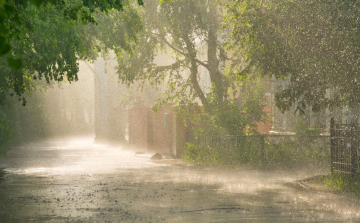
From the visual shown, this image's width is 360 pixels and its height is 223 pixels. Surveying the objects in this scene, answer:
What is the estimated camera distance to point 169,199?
10.4 meters

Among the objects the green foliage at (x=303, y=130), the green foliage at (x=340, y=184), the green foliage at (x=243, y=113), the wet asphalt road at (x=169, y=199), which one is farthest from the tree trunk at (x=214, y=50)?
the green foliage at (x=340, y=184)

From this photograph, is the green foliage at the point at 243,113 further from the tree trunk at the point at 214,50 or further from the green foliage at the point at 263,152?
the tree trunk at the point at 214,50

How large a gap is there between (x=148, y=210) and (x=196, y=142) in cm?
1373

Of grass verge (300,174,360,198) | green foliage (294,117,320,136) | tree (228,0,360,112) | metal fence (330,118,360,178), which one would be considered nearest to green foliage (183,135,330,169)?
green foliage (294,117,320,136)

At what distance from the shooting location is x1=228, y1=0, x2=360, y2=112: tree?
41.0 ft

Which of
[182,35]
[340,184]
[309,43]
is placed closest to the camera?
[340,184]

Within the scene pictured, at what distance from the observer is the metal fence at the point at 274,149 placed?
18.3 m

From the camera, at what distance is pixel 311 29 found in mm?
13273

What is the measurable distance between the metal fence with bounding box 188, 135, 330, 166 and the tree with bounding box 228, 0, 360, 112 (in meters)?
4.07

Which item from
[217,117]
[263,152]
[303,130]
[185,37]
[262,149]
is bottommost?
[263,152]

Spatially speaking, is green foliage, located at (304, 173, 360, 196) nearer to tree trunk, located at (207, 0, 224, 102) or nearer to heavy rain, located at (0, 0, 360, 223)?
heavy rain, located at (0, 0, 360, 223)

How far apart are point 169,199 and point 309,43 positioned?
20.3ft

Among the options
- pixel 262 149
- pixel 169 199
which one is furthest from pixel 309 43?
pixel 169 199

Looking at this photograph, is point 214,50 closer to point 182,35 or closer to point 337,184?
point 182,35
